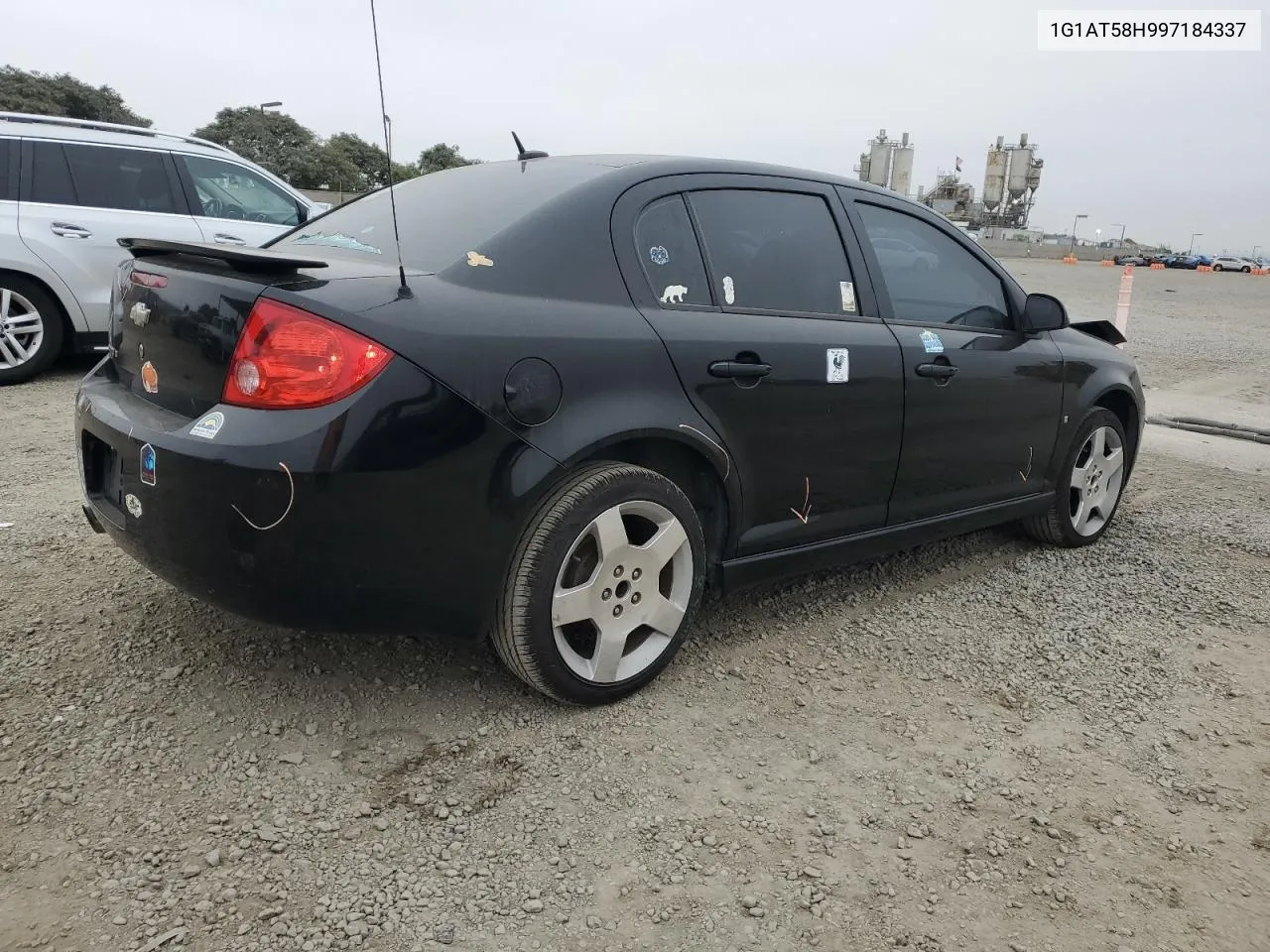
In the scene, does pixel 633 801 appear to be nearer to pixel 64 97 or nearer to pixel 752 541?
pixel 752 541

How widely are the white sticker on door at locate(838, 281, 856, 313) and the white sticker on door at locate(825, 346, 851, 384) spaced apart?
0.70ft

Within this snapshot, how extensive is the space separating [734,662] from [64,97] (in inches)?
2493

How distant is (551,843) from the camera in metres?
2.19

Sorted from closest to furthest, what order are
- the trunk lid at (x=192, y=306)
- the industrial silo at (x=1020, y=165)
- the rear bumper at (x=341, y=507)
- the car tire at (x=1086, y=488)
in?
the rear bumper at (x=341, y=507) → the trunk lid at (x=192, y=306) → the car tire at (x=1086, y=488) → the industrial silo at (x=1020, y=165)

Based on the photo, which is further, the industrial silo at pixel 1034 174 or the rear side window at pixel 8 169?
the industrial silo at pixel 1034 174

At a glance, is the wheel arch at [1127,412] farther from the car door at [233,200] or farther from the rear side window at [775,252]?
the car door at [233,200]

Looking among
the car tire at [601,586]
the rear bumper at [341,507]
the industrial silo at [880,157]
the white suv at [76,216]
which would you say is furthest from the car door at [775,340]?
the industrial silo at [880,157]

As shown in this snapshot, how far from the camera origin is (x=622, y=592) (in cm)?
269

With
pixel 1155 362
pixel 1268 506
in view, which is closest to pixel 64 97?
pixel 1155 362

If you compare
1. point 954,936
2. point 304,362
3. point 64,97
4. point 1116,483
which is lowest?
point 954,936

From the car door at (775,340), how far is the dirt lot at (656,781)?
21.1 inches

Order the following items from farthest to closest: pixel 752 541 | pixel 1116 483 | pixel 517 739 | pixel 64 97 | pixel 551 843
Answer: pixel 64 97 → pixel 1116 483 → pixel 752 541 → pixel 517 739 → pixel 551 843

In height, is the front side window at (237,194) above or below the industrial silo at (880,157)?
below

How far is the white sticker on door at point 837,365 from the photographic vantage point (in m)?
3.09
